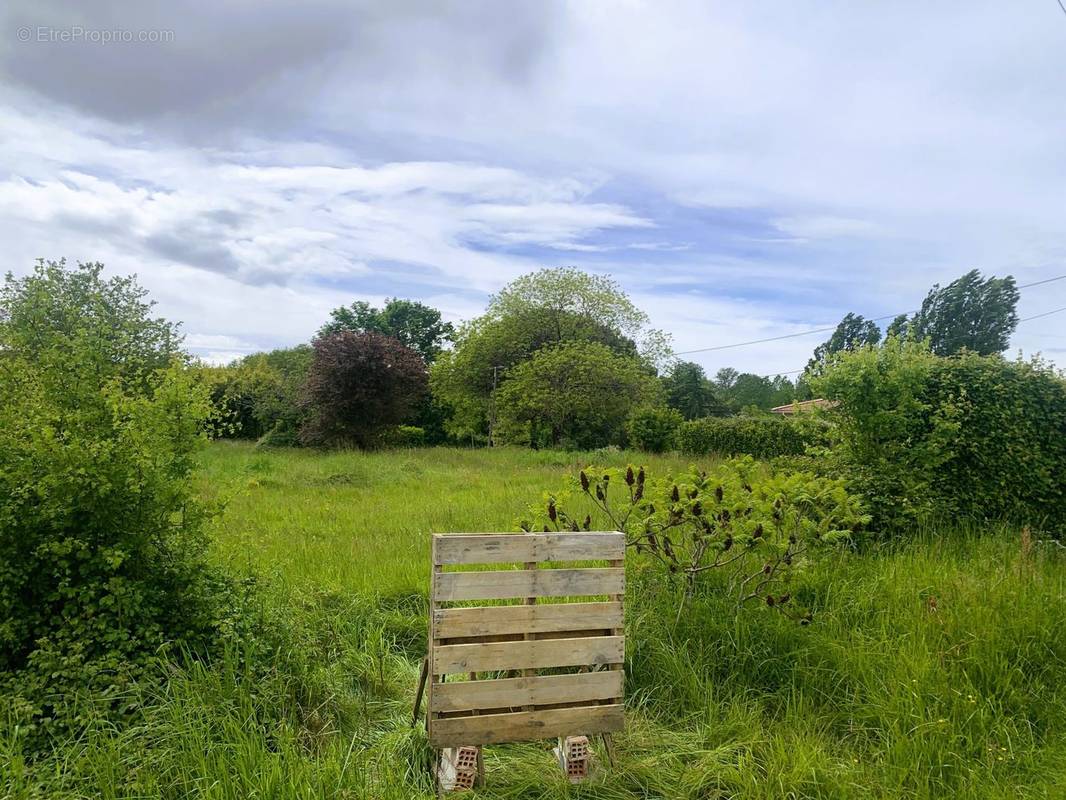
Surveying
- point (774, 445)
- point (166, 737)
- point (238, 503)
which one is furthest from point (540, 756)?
point (774, 445)

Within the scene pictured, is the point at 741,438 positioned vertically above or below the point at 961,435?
below

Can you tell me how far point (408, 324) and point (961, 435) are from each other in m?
37.3

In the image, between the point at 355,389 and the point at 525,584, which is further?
the point at 355,389

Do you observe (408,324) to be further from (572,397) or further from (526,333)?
(572,397)

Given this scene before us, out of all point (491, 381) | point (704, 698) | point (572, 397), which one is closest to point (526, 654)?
point (704, 698)

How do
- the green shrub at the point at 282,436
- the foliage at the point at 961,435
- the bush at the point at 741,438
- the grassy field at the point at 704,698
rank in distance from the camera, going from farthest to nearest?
the green shrub at the point at 282,436 → the bush at the point at 741,438 → the foliage at the point at 961,435 → the grassy field at the point at 704,698

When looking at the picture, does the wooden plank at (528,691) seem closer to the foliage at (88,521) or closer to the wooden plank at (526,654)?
the wooden plank at (526,654)

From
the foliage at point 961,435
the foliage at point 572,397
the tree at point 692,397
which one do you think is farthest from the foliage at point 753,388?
the foliage at point 961,435

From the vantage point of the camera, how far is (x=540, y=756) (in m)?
2.90

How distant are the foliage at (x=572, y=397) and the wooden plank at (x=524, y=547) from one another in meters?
17.8

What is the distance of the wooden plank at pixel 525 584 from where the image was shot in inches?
102

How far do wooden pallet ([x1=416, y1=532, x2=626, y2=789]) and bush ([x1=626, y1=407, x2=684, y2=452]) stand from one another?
16.9m

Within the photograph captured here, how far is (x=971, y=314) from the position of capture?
117 feet

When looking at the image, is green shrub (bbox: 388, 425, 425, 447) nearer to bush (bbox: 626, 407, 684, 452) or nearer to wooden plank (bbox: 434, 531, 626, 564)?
bush (bbox: 626, 407, 684, 452)
